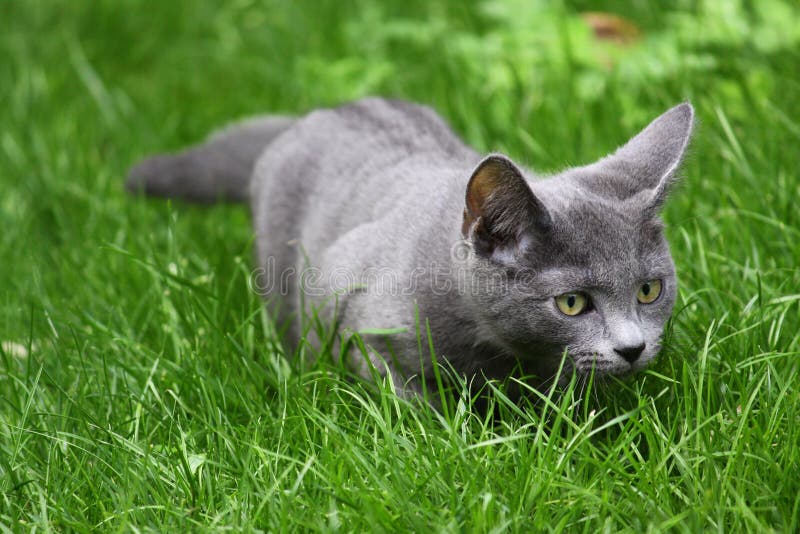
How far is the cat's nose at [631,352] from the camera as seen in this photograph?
2006 mm

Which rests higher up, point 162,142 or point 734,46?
point 734,46

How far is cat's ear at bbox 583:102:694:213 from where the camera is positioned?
7.11 ft

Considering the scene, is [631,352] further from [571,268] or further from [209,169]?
[209,169]

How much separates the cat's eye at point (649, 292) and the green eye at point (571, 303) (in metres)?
0.16

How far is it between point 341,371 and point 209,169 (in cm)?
135

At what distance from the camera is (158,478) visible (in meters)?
1.99

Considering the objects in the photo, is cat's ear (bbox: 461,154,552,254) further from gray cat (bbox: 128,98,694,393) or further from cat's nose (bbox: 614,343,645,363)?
cat's nose (bbox: 614,343,645,363)

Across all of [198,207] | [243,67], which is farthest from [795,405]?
[243,67]

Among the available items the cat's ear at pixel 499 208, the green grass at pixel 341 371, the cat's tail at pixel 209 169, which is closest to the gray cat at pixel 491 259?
the cat's ear at pixel 499 208

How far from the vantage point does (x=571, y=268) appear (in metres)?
2.05

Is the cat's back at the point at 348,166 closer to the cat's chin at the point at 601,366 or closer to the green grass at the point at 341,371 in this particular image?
the green grass at the point at 341,371

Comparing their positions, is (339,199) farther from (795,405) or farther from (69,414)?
(795,405)

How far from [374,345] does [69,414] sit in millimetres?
786

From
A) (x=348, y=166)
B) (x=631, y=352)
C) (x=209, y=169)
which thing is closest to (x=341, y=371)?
(x=631, y=352)
